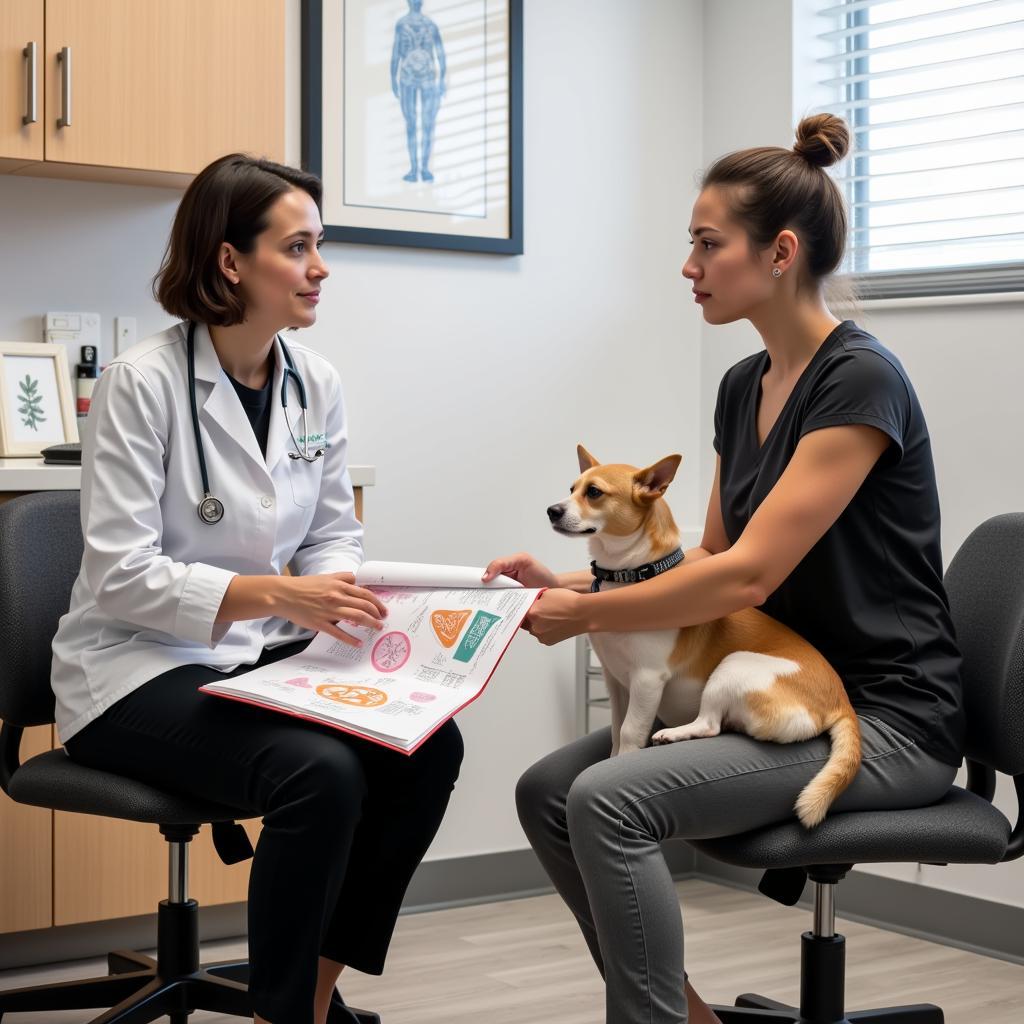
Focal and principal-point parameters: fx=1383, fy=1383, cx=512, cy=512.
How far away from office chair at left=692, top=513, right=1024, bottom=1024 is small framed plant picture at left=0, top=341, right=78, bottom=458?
157 cm

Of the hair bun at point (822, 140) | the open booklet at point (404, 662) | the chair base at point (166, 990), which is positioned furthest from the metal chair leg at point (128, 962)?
the hair bun at point (822, 140)

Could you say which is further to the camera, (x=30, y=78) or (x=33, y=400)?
(x=33, y=400)

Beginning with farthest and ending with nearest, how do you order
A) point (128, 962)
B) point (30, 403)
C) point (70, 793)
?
point (30, 403) → point (128, 962) → point (70, 793)

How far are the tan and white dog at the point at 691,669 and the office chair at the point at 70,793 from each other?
1.82 ft

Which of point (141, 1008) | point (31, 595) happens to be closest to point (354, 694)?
point (31, 595)

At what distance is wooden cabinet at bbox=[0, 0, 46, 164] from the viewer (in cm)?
242

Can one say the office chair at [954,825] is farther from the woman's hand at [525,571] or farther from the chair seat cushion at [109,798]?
the chair seat cushion at [109,798]

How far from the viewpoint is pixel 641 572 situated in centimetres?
183

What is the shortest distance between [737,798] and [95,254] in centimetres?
180

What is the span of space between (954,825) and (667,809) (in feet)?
1.24

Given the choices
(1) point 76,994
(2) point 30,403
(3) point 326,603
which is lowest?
(1) point 76,994

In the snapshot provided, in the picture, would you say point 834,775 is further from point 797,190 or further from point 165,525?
point 165,525

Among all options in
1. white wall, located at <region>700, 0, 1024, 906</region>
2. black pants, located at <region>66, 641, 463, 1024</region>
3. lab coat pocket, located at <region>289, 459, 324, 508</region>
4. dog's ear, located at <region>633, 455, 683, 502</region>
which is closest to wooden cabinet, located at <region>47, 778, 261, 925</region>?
black pants, located at <region>66, 641, 463, 1024</region>

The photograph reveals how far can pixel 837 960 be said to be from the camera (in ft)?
6.24
